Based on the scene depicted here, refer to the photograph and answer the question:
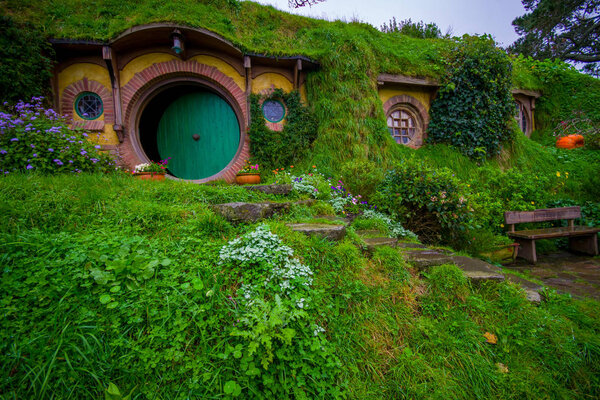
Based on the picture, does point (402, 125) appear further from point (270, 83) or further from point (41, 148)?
point (41, 148)

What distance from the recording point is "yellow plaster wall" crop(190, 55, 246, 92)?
18.8 feet

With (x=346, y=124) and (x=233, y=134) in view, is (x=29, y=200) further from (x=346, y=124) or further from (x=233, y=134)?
(x=346, y=124)

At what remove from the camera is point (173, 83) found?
5.80m

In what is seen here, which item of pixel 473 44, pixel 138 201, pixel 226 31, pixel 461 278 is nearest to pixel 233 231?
pixel 138 201

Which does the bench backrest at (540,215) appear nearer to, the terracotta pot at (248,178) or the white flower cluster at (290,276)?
the white flower cluster at (290,276)

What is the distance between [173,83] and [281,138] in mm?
2885

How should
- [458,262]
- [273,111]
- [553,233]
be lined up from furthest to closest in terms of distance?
[273,111], [553,233], [458,262]

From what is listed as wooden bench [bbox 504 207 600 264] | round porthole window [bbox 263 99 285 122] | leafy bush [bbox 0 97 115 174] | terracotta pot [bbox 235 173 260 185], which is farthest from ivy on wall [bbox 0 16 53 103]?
wooden bench [bbox 504 207 600 264]

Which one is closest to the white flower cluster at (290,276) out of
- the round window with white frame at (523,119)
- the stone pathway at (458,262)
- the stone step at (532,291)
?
the stone pathway at (458,262)

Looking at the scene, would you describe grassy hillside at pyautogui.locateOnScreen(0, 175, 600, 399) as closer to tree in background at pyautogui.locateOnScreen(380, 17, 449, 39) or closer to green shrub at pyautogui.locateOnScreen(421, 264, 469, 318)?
green shrub at pyautogui.locateOnScreen(421, 264, 469, 318)

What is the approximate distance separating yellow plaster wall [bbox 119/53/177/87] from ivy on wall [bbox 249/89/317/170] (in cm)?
215

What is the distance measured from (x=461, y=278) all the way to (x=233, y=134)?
18.9 ft

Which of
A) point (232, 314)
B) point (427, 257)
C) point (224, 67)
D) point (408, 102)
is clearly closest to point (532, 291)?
point (427, 257)

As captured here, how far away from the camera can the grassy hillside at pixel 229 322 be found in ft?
4.38
